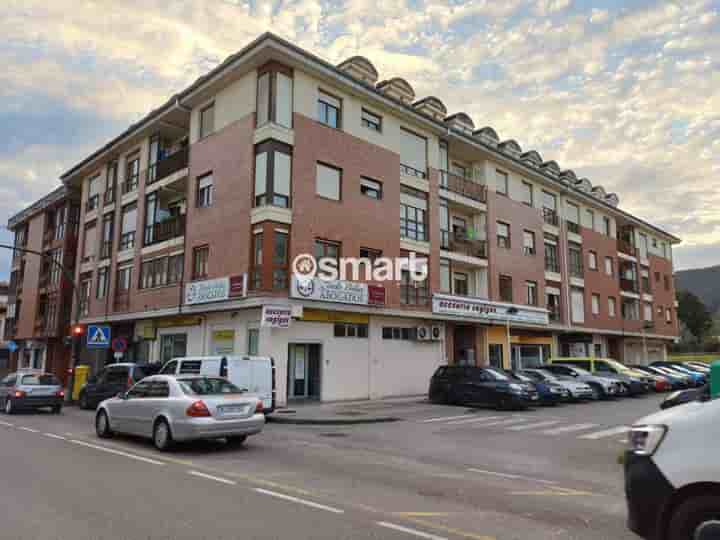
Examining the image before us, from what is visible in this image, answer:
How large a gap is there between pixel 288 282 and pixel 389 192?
24.6ft

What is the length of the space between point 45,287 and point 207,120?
21.9m

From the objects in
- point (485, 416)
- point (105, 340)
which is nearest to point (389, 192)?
point (485, 416)

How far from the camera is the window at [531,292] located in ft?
111

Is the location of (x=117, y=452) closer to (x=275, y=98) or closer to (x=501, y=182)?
(x=275, y=98)

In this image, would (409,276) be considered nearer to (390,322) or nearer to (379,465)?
(390,322)

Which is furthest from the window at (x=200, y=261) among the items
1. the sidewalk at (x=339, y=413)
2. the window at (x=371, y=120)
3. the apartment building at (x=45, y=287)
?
the apartment building at (x=45, y=287)

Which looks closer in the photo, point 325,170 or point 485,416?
point 485,416

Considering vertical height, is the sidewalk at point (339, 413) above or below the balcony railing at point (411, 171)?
below

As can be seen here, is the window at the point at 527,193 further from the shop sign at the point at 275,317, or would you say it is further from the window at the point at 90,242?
the window at the point at 90,242

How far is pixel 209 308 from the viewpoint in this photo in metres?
21.9

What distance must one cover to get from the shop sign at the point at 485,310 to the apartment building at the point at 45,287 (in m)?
24.9

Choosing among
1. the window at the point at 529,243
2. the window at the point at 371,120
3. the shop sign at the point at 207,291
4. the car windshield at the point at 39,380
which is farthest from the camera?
the window at the point at 529,243

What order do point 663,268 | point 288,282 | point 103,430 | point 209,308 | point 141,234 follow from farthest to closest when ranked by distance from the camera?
point 663,268 < point 141,234 < point 209,308 < point 288,282 < point 103,430

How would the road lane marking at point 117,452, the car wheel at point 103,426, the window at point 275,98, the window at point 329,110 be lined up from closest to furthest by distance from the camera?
the road lane marking at point 117,452
the car wheel at point 103,426
the window at point 275,98
the window at point 329,110
